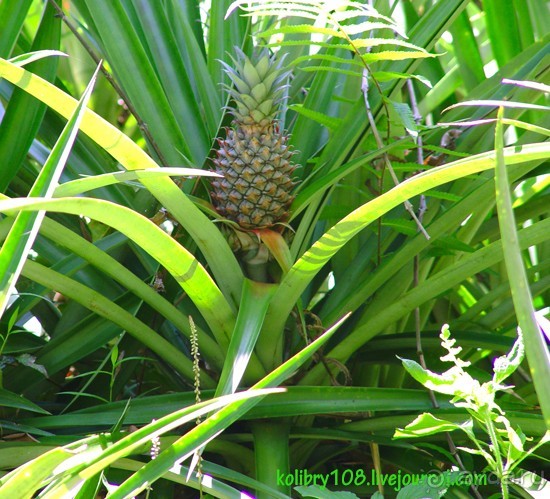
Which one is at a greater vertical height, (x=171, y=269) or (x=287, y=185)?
(x=287, y=185)

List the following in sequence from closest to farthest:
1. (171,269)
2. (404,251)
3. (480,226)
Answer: (171,269)
(404,251)
(480,226)

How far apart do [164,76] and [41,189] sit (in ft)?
1.63

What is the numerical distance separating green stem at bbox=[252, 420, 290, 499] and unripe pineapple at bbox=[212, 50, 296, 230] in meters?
0.24

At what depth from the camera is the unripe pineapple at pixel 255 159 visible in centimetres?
86

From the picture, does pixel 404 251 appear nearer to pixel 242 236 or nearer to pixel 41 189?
pixel 242 236

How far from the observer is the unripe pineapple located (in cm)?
86

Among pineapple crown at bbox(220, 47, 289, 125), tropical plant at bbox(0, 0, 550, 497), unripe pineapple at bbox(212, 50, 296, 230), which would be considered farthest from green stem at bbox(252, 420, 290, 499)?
pineapple crown at bbox(220, 47, 289, 125)

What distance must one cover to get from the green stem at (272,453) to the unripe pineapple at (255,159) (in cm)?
24

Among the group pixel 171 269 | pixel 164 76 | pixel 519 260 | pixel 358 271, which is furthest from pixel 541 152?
pixel 164 76

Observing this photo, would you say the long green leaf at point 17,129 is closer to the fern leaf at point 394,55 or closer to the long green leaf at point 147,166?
the long green leaf at point 147,166

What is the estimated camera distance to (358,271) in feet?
3.32

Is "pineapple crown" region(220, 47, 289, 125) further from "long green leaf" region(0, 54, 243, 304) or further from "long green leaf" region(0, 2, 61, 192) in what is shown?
"long green leaf" region(0, 2, 61, 192)

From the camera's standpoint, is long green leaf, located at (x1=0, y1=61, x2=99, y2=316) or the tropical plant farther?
the tropical plant

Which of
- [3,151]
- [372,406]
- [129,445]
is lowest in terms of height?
[129,445]
